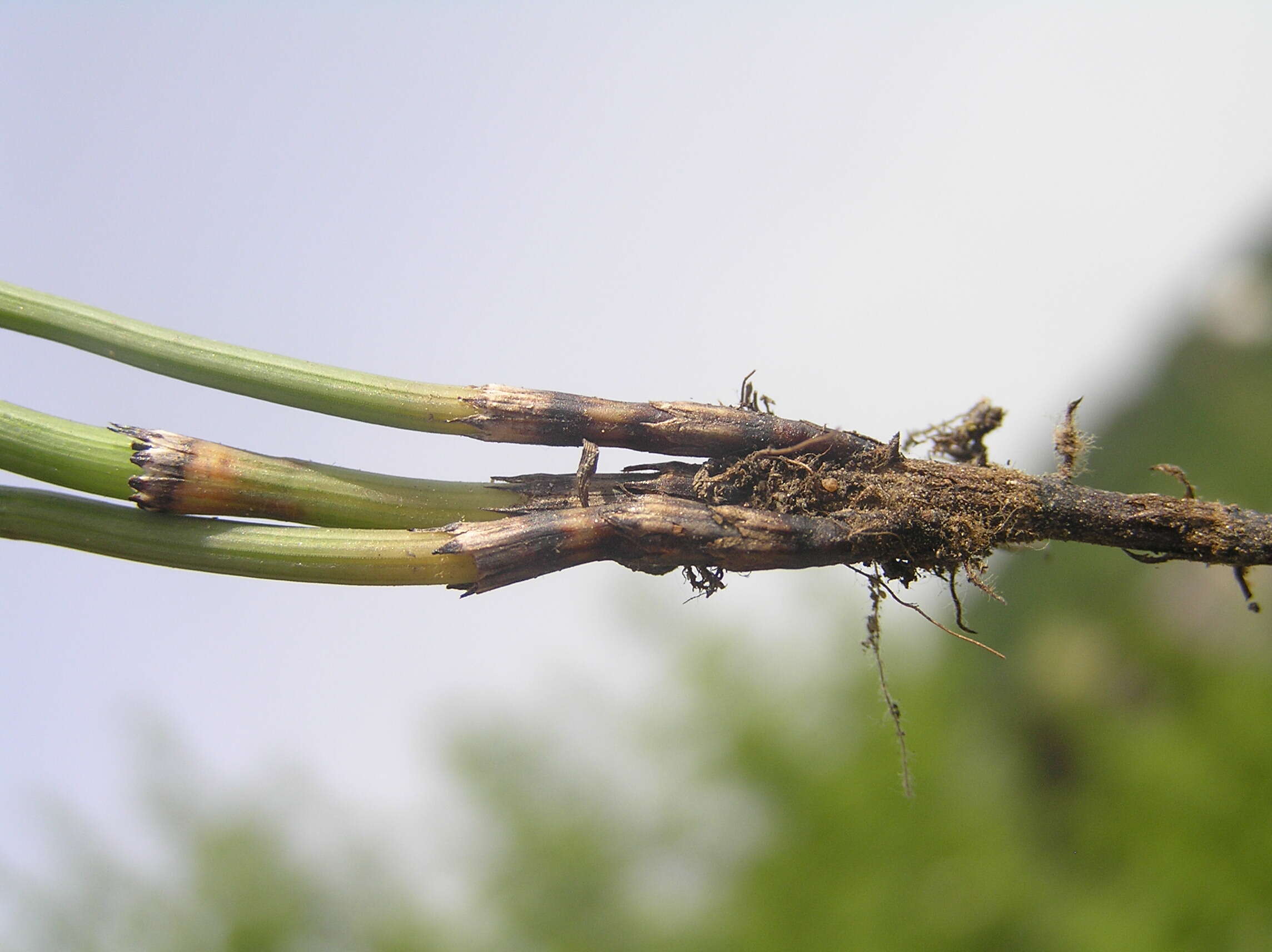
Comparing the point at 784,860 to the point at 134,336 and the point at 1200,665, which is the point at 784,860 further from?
the point at 134,336

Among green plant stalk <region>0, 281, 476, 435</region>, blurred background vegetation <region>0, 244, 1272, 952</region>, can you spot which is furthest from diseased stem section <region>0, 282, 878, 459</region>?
blurred background vegetation <region>0, 244, 1272, 952</region>

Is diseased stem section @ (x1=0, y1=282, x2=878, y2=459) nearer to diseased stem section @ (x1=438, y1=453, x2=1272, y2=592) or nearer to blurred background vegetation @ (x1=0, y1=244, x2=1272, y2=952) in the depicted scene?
diseased stem section @ (x1=438, y1=453, x2=1272, y2=592)

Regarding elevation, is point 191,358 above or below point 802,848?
above

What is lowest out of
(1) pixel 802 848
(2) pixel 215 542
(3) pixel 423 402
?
(1) pixel 802 848

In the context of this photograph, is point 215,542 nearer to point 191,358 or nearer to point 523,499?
point 191,358

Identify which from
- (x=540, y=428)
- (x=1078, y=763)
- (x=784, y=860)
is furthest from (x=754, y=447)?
(x=1078, y=763)

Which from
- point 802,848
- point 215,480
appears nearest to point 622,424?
point 215,480

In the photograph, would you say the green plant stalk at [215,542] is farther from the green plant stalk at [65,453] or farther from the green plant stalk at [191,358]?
the green plant stalk at [191,358]
